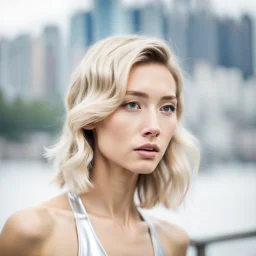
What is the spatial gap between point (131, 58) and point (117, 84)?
0.27 feet

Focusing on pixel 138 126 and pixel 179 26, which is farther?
pixel 179 26

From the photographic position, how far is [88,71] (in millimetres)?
1113

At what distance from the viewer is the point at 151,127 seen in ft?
3.46

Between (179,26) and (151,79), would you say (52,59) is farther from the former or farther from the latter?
(151,79)

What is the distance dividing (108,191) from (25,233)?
26 centimetres

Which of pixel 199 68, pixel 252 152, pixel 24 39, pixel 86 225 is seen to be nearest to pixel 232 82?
pixel 199 68

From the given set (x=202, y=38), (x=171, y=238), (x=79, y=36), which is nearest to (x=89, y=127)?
(x=171, y=238)

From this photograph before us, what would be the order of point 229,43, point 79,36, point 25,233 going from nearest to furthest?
point 25,233, point 79,36, point 229,43

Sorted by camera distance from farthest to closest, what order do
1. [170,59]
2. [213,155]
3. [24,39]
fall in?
[213,155] < [24,39] < [170,59]

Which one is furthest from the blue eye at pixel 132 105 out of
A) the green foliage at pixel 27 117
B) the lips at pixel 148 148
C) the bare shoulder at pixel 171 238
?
the green foliage at pixel 27 117

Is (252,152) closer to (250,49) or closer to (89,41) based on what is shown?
(250,49)

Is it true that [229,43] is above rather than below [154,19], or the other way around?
below

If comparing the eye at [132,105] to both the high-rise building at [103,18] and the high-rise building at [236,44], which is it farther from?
the high-rise building at [236,44]

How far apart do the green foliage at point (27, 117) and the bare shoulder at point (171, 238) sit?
0.90 meters
